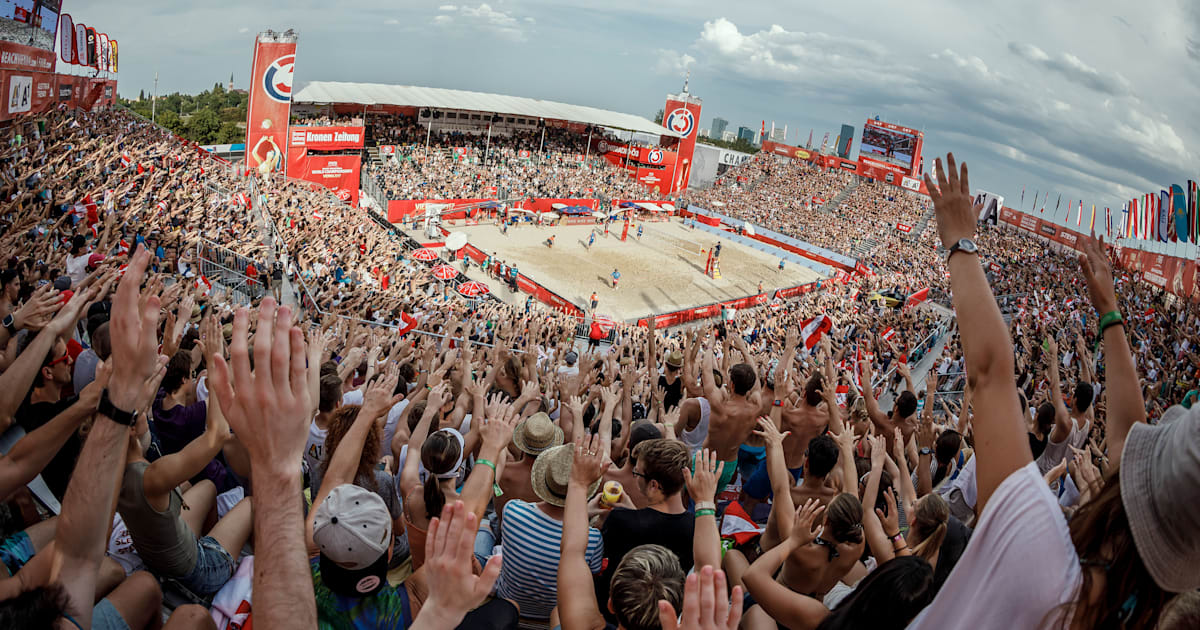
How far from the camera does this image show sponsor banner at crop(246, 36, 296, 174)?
92.5 feet

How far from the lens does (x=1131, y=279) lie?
26.3 meters

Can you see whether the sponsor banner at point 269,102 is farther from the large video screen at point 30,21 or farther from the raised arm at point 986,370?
the raised arm at point 986,370

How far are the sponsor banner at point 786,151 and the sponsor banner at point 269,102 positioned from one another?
167 feet

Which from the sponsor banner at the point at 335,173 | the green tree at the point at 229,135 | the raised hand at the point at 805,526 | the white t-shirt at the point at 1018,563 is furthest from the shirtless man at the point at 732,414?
the green tree at the point at 229,135

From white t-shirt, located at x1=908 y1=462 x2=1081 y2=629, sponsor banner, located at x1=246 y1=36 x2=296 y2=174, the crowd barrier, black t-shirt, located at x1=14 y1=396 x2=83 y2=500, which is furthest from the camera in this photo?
the crowd barrier

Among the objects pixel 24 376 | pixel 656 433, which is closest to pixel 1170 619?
pixel 656 433

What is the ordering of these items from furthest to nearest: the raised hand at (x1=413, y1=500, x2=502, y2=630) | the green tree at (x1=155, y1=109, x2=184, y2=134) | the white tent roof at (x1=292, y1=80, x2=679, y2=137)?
the green tree at (x1=155, y1=109, x2=184, y2=134), the white tent roof at (x1=292, y1=80, x2=679, y2=137), the raised hand at (x1=413, y1=500, x2=502, y2=630)

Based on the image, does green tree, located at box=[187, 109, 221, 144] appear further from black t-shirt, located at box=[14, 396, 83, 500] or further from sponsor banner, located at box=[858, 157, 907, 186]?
sponsor banner, located at box=[858, 157, 907, 186]

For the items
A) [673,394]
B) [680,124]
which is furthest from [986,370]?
[680,124]

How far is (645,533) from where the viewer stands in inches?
129

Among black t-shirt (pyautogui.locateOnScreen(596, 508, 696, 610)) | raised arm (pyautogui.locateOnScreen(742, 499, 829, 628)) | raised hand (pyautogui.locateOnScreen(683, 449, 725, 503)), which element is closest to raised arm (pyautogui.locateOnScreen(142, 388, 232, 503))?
black t-shirt (pyautogui.locateOnScreen(596, 508, 696, 610))

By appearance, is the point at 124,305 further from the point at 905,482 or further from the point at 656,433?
the point at 905,482

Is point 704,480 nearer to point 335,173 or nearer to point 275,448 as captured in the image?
point 275,448

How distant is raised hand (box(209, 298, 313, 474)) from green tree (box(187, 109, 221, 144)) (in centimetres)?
5758
